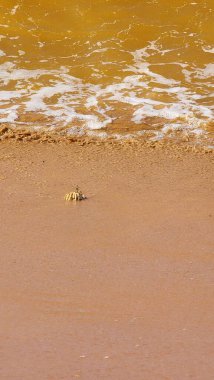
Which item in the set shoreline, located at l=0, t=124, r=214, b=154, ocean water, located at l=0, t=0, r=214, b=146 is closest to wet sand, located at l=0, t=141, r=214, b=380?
shoreline, located at l=0, t=124, r=214, b=154

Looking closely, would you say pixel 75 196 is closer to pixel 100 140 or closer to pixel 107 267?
→ pixel 107 267

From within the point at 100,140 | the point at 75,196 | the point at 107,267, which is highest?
the point at 107,267

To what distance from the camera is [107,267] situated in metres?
3.73

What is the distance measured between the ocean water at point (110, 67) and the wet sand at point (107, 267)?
1.13 m

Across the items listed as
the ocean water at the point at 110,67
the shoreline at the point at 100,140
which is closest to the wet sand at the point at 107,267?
the shoreline at the point at 100,140

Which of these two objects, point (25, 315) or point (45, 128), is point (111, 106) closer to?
point (45, 128)

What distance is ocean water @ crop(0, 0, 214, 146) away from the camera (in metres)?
7.19

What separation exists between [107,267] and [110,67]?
5771 mm

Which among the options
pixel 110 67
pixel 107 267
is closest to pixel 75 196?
pixel 107 267

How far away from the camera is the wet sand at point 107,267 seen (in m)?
2.75

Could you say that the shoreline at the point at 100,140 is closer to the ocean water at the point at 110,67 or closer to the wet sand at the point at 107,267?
the ocean water at the point at 110,67

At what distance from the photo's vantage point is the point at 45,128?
6863mm

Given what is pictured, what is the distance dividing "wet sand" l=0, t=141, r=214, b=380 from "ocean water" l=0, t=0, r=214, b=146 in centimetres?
113

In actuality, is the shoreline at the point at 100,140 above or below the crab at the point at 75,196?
below
